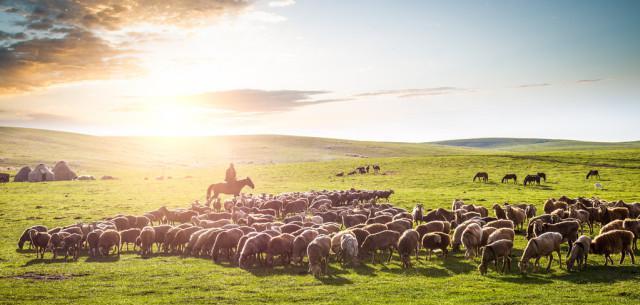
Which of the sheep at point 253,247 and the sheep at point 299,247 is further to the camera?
the sheep at point 299,247

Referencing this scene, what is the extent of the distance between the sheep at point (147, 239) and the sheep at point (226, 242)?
11.7 feet

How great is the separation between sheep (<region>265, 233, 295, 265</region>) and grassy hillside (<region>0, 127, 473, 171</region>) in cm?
10329

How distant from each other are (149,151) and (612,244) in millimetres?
167967

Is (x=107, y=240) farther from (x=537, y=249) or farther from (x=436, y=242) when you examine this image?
(x=537, y=249)

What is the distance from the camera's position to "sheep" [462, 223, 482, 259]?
56.3ft

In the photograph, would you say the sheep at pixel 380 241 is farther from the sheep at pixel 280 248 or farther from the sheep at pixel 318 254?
the sheep at pixel 280 248

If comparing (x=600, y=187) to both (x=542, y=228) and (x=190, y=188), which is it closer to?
(x=542, y=228)

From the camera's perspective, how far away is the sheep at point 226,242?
59.7ft

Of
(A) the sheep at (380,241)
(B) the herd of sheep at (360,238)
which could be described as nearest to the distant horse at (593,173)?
(B) the herd of sheep at (360,238)

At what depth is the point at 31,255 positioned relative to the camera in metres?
19.7

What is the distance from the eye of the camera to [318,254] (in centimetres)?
1602

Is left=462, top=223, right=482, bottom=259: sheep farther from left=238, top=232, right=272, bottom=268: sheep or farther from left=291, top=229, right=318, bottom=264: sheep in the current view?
left=238, top=232, right=272, bottom=268: sheep

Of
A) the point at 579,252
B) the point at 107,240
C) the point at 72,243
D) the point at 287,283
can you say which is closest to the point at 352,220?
the point at 287,283

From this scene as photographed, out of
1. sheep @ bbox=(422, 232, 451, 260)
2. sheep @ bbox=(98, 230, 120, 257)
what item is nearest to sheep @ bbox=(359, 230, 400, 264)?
sheep @ bbox=(422, 232, 451, 260)
